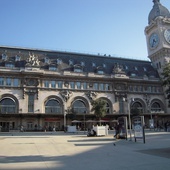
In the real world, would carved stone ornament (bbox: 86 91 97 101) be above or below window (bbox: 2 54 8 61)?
below

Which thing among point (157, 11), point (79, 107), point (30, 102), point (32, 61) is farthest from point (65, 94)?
point (157, 11)

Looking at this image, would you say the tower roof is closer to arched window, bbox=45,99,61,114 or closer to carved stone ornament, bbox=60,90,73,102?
carved stone ornament, bbox=60,90,73,102

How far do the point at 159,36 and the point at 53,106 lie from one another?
45393 millimetres

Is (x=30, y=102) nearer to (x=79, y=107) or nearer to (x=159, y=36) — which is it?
(x=79, y=107)

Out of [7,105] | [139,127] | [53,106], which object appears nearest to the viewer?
[139,127]

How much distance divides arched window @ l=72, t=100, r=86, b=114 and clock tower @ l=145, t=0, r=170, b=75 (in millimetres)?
32303

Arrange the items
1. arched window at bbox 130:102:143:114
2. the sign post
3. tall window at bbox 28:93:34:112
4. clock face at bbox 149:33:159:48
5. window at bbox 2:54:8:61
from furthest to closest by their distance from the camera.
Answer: clock face at bbox 149:33:159:48 → arched window at bbox 130:102:143:114 → window at bbox 2:54:8:61 → tall window at bbox 28:93:34:112 → the sign post

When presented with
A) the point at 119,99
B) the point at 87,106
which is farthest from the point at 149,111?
the point at 87,106

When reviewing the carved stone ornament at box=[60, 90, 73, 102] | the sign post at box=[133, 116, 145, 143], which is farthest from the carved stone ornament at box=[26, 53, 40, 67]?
the sign post at box=[133, 116, 145, 143]

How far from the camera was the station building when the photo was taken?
58062mm

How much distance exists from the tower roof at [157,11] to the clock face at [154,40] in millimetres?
6542

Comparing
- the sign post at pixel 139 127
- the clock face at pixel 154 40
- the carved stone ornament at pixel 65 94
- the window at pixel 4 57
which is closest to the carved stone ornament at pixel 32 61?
the window at pixel 4 57

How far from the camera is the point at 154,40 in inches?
3187

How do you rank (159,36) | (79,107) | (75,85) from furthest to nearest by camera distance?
1. (159,36)
2. (75,85)
3. (79,107)
